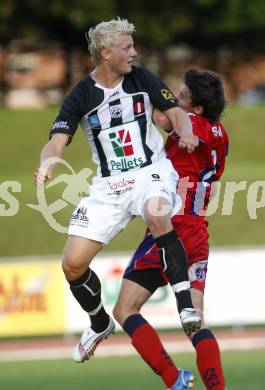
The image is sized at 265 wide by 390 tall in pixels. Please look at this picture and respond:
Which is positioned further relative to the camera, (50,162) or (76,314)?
(76,314)

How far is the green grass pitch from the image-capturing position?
892cm

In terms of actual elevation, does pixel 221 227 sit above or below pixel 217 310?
above

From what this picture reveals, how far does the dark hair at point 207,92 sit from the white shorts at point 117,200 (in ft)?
1.62

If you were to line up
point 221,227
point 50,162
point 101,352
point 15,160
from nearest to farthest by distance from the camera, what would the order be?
point 50,162, point 101,352, point 221,227, point 15,160

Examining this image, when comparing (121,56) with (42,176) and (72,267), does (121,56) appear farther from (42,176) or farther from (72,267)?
(72,267)

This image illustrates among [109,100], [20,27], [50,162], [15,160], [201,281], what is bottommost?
[201,281]

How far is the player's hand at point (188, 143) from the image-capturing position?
7059mm

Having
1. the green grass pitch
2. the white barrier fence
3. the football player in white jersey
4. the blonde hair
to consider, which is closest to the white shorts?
the football player in white jersey

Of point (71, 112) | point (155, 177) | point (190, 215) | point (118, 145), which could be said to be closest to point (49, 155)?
point (71, 112)

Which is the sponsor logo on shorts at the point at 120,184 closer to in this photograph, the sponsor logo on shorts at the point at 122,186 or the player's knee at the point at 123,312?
the sponsor logo on shorts at the point at 122,186

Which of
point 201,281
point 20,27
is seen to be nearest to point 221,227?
point 20,27

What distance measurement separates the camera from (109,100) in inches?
286

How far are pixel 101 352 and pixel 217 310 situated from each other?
5.13ft

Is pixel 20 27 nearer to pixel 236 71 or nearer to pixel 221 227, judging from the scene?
pixel 236 71
